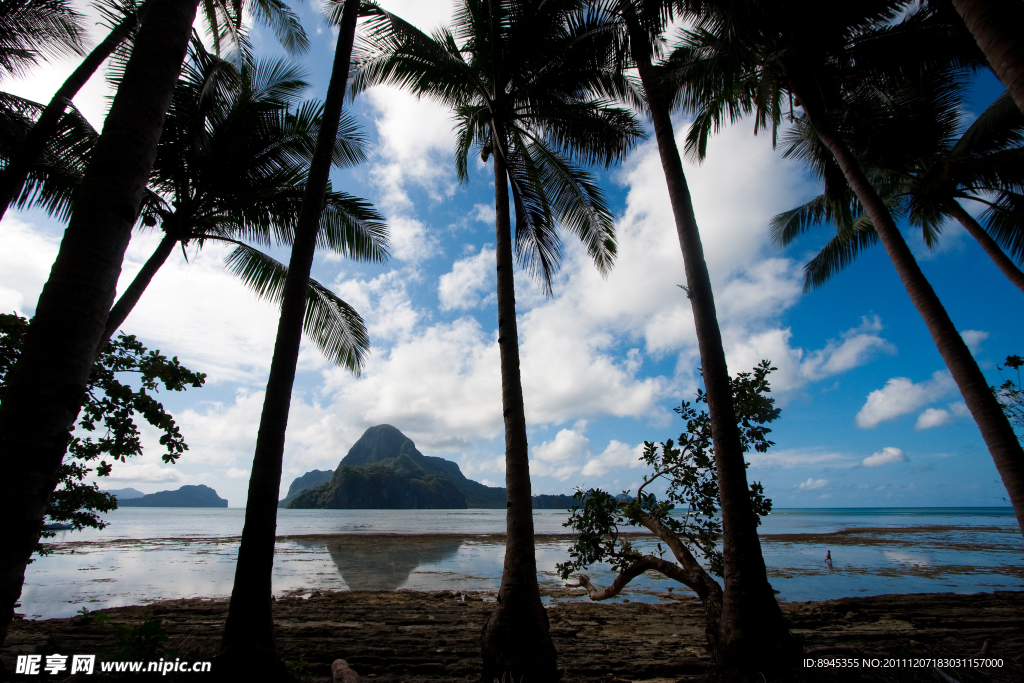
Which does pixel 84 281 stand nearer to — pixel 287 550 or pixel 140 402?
pixel 140 402

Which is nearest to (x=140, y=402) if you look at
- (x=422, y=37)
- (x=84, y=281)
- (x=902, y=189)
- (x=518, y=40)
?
(x=84, y=281)

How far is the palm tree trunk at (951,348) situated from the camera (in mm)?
4863

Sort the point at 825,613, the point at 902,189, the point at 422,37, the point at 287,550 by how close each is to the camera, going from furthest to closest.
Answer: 1. the point at 287,550
2. the point at 902,189
3. the point at 825,613
4. the point at 422,37

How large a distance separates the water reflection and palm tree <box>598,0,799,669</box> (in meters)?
10.9

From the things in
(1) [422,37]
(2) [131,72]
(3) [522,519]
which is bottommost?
(3) [522,519]

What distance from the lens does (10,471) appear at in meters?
1.75

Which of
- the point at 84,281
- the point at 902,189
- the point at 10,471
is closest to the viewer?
the point at 10,471

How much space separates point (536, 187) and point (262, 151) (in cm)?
481

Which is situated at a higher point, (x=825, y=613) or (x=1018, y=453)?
(x=1018, y=453)

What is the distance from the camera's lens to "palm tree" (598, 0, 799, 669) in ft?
12.7

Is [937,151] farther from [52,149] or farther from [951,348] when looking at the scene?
[52,149]

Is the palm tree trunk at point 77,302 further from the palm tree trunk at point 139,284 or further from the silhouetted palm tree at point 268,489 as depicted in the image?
the palm tree trunk at point 139,284

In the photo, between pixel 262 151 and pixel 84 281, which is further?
pixel 262 151

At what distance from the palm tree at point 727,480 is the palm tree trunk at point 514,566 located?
66.1 inches
